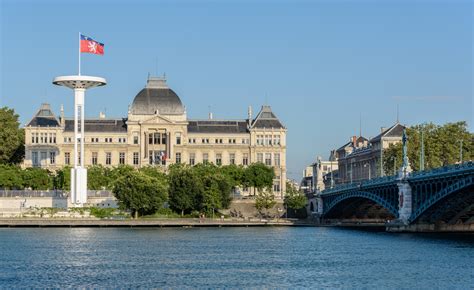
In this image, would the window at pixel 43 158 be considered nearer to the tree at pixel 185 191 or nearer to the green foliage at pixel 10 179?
the green foliage at pixel 10 179

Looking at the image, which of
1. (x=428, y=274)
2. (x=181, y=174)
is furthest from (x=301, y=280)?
(x=181, y=174)

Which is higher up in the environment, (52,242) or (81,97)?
(81,97)

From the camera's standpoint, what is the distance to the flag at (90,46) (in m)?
147

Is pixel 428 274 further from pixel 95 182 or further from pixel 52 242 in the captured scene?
pixel 95 182

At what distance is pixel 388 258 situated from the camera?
8594 cm

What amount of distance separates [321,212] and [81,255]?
7940cm

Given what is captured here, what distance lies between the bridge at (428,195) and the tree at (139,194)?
1128 inches

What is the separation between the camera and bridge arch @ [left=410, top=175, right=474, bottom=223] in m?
98.5

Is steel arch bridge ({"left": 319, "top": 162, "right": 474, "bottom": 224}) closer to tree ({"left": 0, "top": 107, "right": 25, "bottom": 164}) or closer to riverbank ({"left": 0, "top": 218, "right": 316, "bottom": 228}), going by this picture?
riverbank ({"left": 0, "top": 218, "right": 316, "bottom": 228})

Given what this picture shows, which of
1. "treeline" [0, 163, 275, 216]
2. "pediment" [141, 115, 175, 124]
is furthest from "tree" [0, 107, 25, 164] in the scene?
"pediment" [141, 115, 175, 124]

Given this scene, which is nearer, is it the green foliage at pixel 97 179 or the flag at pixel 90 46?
the flag at pixel 90 46

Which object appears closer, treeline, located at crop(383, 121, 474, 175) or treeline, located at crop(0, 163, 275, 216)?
treeline, located at crop(0, 163, 275, 216)

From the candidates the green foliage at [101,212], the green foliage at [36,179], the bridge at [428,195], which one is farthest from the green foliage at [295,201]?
the green foliage at [36,179]

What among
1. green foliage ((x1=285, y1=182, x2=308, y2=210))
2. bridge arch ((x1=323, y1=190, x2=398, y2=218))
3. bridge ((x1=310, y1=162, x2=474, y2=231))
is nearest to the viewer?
bridge ((x1=310, y1=162, x2=474, y2=231))
